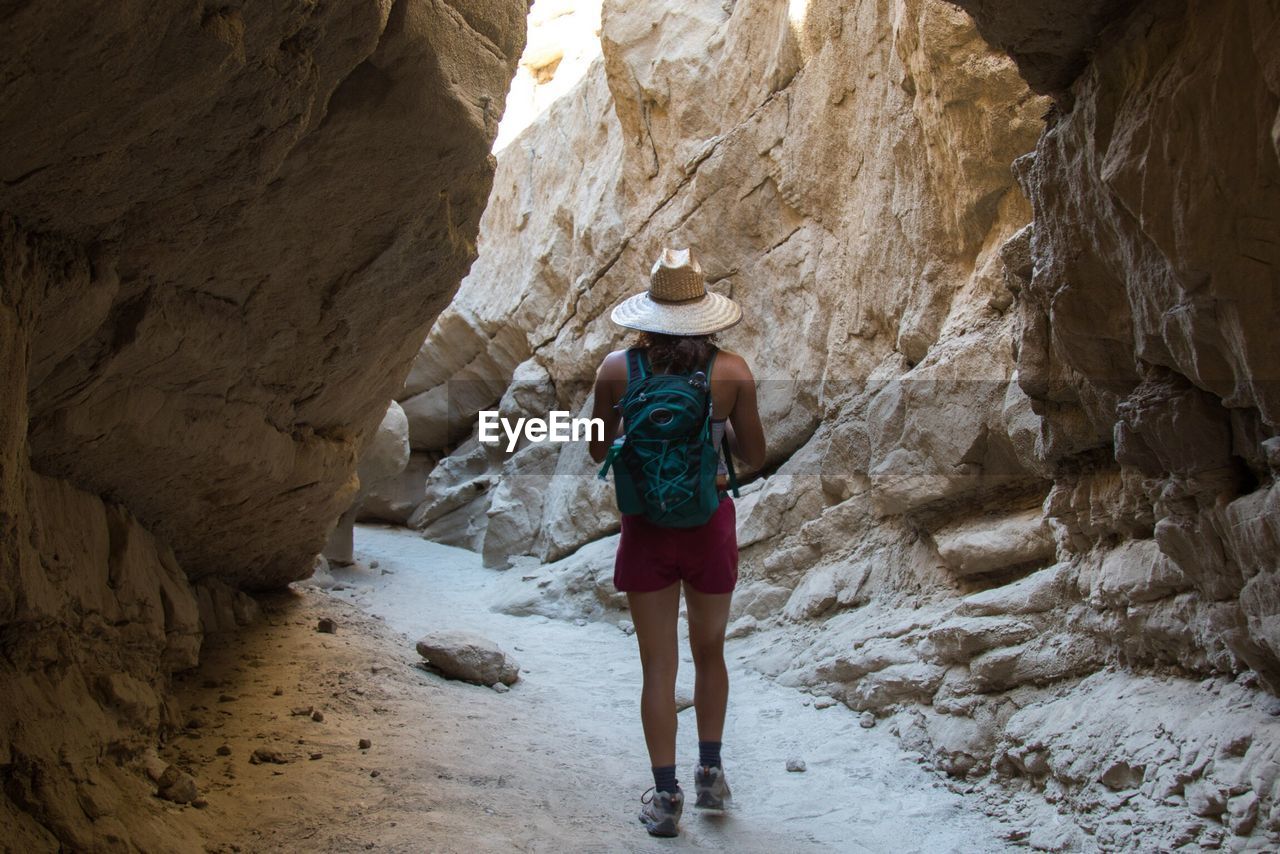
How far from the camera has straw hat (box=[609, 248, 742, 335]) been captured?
3.46 m

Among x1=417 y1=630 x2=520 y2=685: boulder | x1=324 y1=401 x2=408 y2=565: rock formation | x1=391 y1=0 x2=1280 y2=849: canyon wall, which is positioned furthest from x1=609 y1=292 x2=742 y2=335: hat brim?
x1=324 y1=401 x2=408 y2=565: rock formation

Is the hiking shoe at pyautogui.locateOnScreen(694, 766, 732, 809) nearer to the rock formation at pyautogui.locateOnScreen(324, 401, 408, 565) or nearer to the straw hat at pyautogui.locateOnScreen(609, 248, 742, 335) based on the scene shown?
the straw hat at pyautogui.locateOnScreen(609, 248, 742, 335)

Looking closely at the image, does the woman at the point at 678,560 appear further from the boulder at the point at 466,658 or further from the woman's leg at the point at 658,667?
the boulder at the point at 466,658

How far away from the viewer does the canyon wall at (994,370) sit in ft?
7.87

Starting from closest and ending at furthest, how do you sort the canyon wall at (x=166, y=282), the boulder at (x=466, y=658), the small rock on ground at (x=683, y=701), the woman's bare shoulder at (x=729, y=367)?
the canyon wall at (x=166, y=282)
the woman's bare shoulder at (x=729, y=367)
the small rock on ground at (x=683, y=701)
the boulder at (x=466, y=658)

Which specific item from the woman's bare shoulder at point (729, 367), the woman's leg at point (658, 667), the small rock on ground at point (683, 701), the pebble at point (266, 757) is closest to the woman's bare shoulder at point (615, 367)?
the woman's bare shoulder at point (729, 367)

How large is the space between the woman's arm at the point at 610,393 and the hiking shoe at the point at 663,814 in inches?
43.5

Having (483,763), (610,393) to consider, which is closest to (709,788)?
(483,763)

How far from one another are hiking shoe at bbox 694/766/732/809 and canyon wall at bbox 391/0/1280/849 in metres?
1.02

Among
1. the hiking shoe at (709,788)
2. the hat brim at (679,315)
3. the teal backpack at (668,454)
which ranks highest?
the hat brim at (679,315)

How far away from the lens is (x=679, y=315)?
3.51 metres

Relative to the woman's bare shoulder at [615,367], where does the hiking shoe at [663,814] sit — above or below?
below

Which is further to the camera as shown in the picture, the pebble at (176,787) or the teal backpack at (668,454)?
the teal backpack at (668,454)

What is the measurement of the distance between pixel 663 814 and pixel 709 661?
50cm
